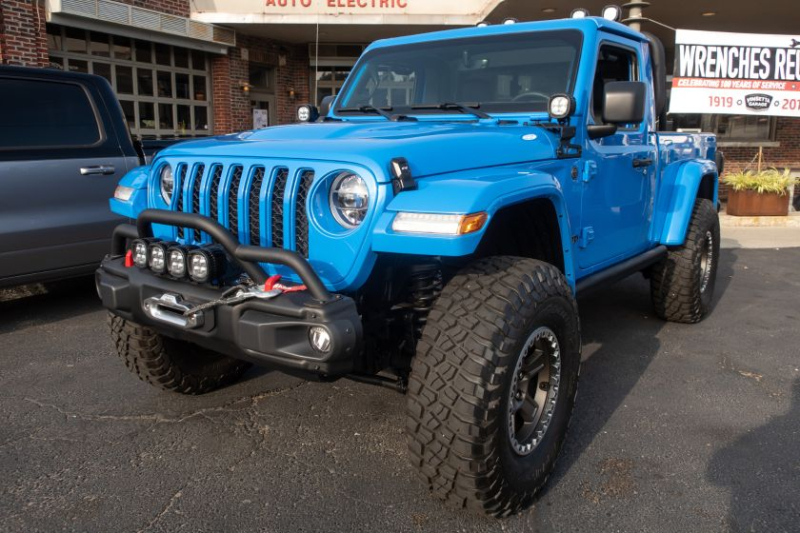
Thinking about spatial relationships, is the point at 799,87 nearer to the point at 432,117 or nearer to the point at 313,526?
the point at 432,117

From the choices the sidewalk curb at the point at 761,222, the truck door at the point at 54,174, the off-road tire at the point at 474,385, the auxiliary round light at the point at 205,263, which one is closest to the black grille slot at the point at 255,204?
the auxiliary round light at the point at 205,263

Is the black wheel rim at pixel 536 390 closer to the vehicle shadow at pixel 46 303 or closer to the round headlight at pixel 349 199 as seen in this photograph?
the round headlight at pixel 349 199

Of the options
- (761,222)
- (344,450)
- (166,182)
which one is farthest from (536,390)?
(761,222)

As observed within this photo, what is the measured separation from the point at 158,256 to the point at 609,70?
2760 mm

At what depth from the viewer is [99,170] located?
5.03 metres

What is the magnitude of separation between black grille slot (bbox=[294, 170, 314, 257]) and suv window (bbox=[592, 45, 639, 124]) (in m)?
1.87

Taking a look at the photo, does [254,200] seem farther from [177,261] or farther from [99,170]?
[99,170]

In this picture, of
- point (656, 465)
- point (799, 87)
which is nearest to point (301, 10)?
point (799, 87)

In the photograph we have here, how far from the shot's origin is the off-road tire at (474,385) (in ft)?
7.34

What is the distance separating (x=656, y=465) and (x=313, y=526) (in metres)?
1.55

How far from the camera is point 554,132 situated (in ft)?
10.5

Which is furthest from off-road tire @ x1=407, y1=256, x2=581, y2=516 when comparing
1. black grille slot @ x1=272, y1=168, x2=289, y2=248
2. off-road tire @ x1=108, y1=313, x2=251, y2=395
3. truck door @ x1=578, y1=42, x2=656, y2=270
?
off-road tire @ x1=108, y1=313, x2=251, y2=395

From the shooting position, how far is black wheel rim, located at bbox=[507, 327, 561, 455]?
2.59 m

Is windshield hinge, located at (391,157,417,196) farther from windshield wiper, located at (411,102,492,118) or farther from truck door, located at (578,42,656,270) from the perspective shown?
truck door, located at (578,42,656,270)
